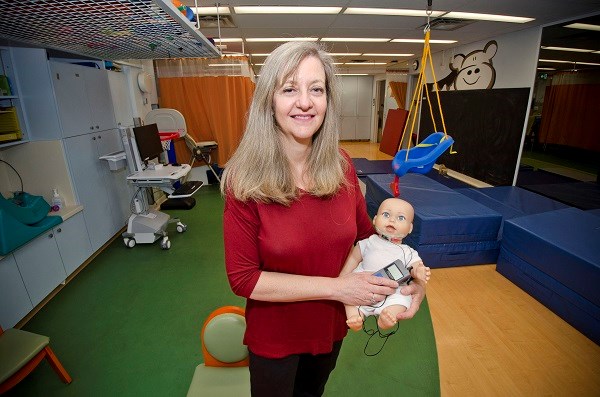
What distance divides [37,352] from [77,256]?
158cm

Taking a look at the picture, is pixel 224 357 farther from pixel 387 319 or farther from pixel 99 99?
pixel 99 99

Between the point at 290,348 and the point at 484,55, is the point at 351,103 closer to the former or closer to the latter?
the point at 484,55

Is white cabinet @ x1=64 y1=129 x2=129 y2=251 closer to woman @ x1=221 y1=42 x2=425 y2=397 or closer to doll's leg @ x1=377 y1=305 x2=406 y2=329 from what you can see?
woman @ x1=221 y1=42 x2=425 y2=397

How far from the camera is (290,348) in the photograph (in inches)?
38.3

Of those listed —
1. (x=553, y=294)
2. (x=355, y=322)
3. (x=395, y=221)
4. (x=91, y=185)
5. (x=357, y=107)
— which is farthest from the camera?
(x=357, y=107)

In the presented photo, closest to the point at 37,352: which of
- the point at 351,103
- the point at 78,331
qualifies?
the point at 78,331

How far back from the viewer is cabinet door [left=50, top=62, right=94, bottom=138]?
2818 millimetres

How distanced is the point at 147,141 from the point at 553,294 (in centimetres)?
428

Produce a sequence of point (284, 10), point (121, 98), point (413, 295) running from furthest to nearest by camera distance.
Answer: point (121, 98) → point (284, 10) → point (413, 295)

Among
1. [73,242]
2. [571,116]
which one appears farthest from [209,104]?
[571,116]

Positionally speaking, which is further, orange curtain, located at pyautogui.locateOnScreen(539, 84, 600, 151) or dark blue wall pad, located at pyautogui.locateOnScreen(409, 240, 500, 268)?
orange curtain, located at pyautogui.locateOnScreen(539, 84, 600, 151)

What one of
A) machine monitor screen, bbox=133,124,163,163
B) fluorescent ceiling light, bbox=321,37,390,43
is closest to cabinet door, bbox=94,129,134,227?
machine monitor screen, bbox=133,124,163,163

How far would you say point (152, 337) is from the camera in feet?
7.31

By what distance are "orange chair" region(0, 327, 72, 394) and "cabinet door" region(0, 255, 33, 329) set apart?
1.77 ft
